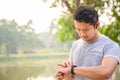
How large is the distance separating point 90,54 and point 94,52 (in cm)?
2

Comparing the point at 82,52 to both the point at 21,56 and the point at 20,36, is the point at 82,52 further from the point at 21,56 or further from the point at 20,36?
the point at 21,56

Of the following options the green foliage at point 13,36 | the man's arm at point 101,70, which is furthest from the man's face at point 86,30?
the green foliage at point 13,36

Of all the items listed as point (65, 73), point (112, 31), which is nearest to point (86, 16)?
point (65, 73)

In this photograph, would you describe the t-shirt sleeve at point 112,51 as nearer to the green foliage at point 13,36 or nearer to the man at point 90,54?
the man at point 90,54

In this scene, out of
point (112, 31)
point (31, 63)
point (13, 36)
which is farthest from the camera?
point (31, 63)

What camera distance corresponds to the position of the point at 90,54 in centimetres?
142

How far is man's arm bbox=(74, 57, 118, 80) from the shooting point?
135 cm

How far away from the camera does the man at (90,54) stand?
4.45 ft

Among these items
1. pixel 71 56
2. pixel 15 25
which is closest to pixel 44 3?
pixel 71 56

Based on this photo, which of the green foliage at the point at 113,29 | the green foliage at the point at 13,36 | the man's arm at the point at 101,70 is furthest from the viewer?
the green foliage at the point at 13,36

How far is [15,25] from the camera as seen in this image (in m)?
→ 21.3

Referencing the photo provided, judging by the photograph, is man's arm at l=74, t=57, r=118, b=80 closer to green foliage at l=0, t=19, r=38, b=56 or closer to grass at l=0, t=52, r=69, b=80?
grass at l=0, t=52, r=69, b=80

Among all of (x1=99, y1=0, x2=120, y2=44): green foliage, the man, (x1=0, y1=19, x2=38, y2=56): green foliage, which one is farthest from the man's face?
(x1=0, y1=19, x2=38, y2=56): green foliage

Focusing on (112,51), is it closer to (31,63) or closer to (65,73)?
(65,73)
